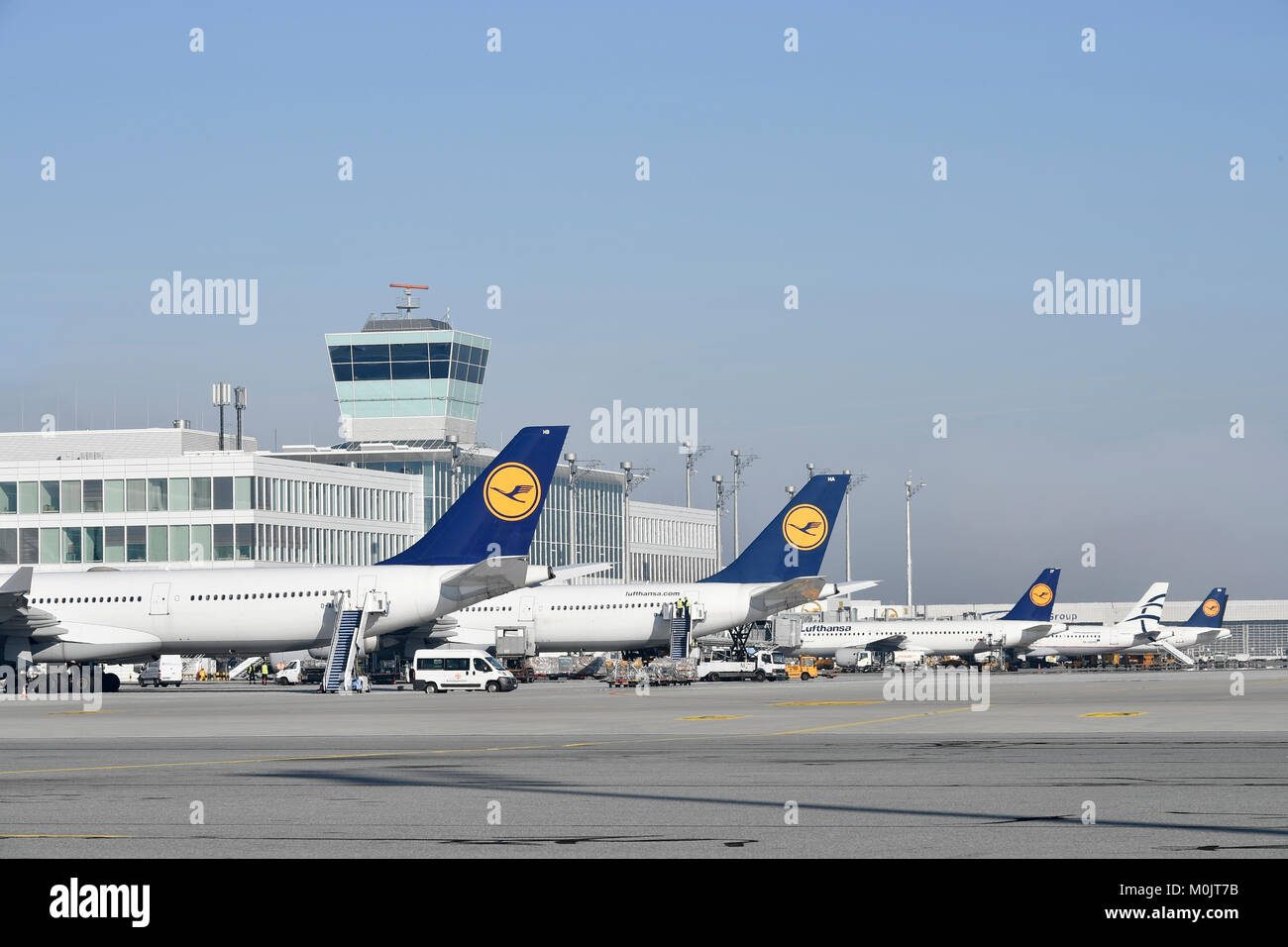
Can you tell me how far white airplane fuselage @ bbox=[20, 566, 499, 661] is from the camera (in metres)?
59.8

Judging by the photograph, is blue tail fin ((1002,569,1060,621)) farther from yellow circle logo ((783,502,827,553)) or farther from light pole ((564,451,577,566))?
yellow circle logo ((783,502,827,553))

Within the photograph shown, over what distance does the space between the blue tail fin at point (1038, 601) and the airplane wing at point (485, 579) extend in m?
64.8

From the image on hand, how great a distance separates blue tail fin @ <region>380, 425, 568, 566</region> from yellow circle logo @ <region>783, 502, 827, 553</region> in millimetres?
18551

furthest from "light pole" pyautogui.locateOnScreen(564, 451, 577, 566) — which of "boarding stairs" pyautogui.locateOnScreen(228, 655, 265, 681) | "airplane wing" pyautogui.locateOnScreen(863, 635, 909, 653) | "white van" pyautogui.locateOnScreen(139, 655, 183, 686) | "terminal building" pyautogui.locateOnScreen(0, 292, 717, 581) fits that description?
"white van" pyautogui.locateOnScreen(139, 655, 183, 686)

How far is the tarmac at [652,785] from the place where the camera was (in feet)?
44.9

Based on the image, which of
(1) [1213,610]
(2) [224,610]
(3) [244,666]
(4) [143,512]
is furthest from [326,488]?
(1) [1213,610]

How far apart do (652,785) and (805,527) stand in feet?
186

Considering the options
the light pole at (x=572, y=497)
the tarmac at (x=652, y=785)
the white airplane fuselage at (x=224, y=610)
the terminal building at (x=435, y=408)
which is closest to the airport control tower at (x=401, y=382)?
the terminal building at (x=435, y=408)

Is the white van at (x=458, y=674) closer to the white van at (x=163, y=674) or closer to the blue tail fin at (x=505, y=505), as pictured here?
the blue tail fin at (x=505, y=505)

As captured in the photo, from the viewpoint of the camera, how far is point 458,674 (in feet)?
195

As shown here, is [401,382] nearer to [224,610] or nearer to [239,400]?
[239,400]
